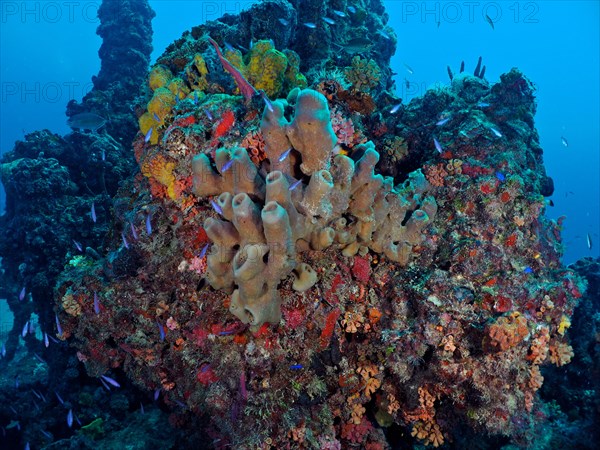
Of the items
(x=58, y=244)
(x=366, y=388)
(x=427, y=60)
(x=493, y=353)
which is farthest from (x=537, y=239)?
(x=427, y=60)

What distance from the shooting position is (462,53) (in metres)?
117

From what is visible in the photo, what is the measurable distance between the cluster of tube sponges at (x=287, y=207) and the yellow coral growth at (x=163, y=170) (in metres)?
0.61

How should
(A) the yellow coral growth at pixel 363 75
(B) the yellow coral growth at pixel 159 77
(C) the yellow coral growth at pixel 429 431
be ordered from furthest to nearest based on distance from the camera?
(B) the yellow coral growth at pixel 159 77 → (A) the yellow coral growth at pixel 363 75 → (C) the yellow coral growth at pixel 429 431

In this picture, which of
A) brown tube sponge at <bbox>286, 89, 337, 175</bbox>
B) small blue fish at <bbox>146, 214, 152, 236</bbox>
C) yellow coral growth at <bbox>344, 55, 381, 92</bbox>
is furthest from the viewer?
yellow coral growth at <bbox>344, 55, 381, 92</bbox>

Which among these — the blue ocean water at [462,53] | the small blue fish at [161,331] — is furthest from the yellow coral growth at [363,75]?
the blue ocean water at [462,53]

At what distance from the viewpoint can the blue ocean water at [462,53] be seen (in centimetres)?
10519

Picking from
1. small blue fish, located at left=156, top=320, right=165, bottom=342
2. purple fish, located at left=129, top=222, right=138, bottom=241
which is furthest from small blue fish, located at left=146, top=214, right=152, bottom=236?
small blue fish, located at left=156, top=320, right=165, bottom=342

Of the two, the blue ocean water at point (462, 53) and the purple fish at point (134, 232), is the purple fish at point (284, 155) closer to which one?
the purple fish at point (134, 232)

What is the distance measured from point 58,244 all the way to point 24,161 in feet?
8.71

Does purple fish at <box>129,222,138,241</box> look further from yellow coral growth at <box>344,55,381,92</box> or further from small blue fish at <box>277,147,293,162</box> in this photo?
yellow coral growth at <box>344,55,381,92</box>

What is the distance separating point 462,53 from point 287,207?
139371 mm

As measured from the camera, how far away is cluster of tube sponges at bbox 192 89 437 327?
121 inches

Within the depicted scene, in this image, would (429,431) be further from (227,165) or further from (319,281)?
(227,165)

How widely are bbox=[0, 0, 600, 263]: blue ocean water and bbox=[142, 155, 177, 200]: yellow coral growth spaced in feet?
362
